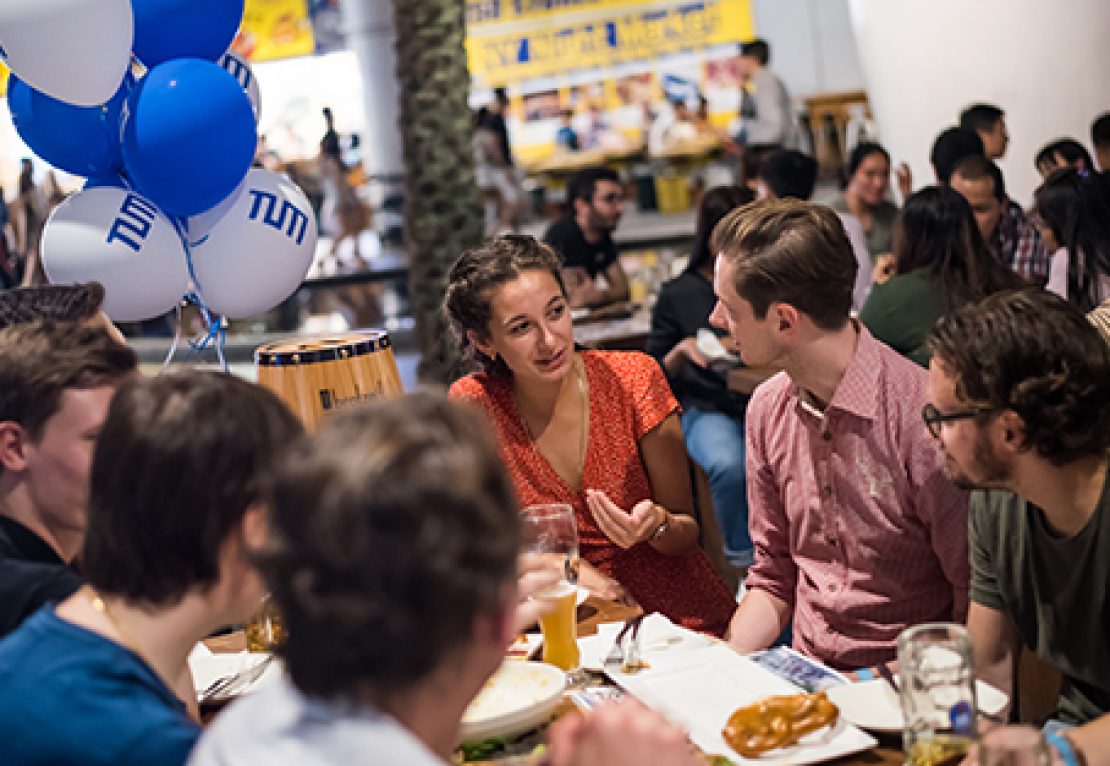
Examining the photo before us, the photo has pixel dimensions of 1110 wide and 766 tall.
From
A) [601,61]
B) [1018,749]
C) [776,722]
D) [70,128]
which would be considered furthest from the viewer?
[601,61]

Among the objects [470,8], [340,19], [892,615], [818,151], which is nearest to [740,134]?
[818,151]

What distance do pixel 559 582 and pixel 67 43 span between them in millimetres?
1787

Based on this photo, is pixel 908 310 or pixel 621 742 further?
pixel 908 310

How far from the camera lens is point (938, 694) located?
1.55 meters

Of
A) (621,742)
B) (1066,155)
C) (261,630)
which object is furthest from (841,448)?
(1066,155)

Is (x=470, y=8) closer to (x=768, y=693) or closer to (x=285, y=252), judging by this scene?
(x=285, y=252)

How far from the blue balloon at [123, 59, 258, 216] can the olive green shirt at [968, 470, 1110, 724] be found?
6.71ft

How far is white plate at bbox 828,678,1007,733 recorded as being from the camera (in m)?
1.62

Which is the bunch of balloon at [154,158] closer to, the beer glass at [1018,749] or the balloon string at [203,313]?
the balloon string at [203,313]

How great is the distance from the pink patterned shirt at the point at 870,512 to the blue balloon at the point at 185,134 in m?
1.59

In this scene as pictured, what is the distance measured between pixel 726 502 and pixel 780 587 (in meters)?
2.15

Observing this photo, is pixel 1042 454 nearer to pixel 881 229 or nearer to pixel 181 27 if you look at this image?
pixel 181 27

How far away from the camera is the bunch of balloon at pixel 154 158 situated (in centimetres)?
310

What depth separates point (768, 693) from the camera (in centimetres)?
185
